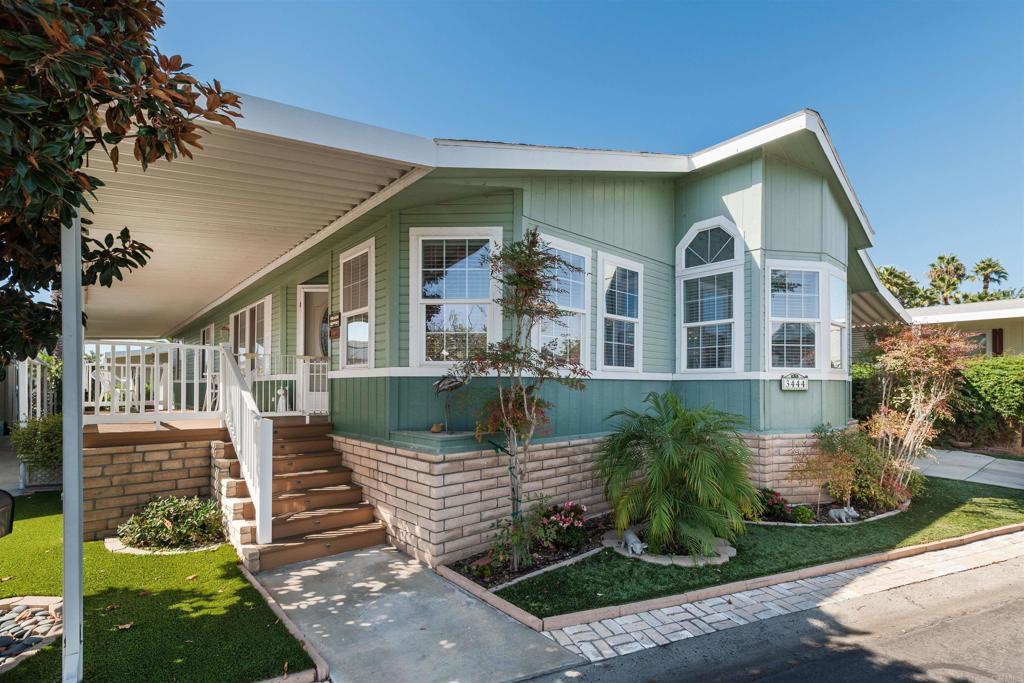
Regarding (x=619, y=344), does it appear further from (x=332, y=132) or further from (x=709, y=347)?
(x=332, y=132)

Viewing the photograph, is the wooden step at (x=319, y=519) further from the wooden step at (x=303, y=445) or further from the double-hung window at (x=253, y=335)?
the double-hung window at (x=253, y=335)

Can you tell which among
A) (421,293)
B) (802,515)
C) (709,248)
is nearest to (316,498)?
(421,293)

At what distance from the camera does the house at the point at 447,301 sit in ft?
16.9

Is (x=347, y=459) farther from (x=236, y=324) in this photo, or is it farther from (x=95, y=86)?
(x=236, y=324)

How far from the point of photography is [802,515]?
255 inches

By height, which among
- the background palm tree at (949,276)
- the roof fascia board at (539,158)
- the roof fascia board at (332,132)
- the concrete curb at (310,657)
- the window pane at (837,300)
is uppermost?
the background palm tree at (949,276)

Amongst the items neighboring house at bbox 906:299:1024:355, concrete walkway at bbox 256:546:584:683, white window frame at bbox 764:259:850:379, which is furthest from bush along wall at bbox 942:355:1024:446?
concrete walkway at bbox 256:546:584:683

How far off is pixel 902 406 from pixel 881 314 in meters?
5.04

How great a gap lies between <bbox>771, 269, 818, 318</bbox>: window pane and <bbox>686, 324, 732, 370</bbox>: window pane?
724 mm

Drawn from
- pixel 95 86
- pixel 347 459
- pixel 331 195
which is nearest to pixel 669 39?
pixel 331 195

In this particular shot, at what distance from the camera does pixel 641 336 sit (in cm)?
755

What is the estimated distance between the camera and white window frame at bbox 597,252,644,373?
6910mm

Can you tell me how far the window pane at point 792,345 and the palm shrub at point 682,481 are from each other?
1939 mm

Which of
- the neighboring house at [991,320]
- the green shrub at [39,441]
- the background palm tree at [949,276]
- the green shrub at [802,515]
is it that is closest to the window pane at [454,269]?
the green shrub at [802,515]
